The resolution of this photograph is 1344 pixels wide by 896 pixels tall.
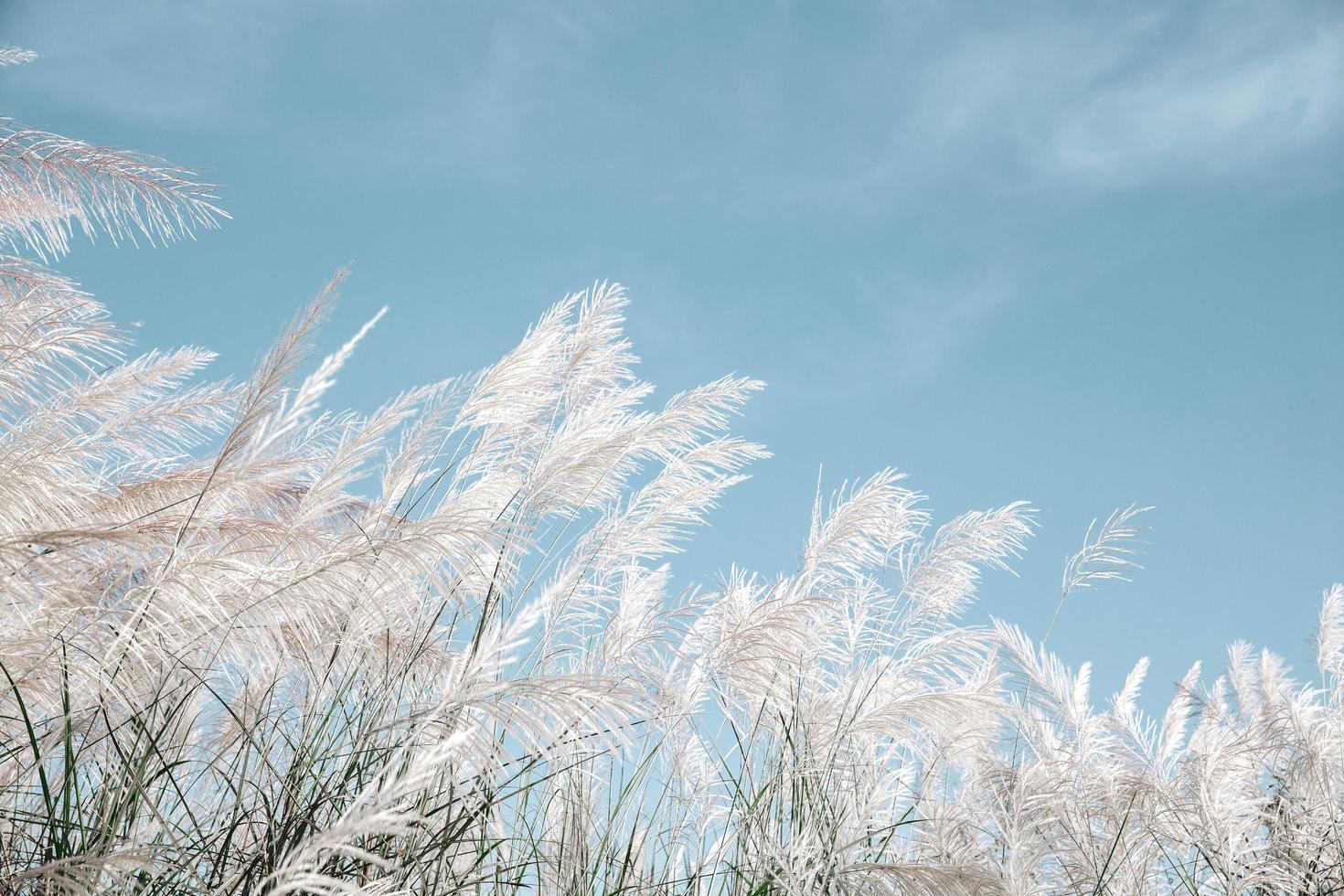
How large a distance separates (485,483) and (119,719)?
983mm

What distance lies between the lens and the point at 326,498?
263 centimetres

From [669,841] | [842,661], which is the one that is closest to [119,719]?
[669,841]

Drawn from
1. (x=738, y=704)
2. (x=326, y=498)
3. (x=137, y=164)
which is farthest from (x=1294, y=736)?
(x=137, y=164)

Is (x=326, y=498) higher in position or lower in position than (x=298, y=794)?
higher

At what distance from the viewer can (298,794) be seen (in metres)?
2.14

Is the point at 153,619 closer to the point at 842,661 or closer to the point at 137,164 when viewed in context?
the point at 842,661

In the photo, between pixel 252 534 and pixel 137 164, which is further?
pixel 137 164

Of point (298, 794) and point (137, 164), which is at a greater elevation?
point (137, 164)

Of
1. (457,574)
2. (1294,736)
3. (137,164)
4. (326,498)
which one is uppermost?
(137,164)

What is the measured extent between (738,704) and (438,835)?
109cm

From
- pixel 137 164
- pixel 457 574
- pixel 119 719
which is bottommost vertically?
pixel 119 719

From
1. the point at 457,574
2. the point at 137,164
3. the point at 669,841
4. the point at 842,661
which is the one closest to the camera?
the point at 457,574

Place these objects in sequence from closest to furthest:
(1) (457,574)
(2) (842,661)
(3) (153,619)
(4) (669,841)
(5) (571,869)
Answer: (3) (153,619)
(1) (457,574)
(5) (571,869)
(4) (669,841)
(2) (842,661)

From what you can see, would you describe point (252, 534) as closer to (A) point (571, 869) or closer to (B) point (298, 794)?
(B) point (298, 794)
